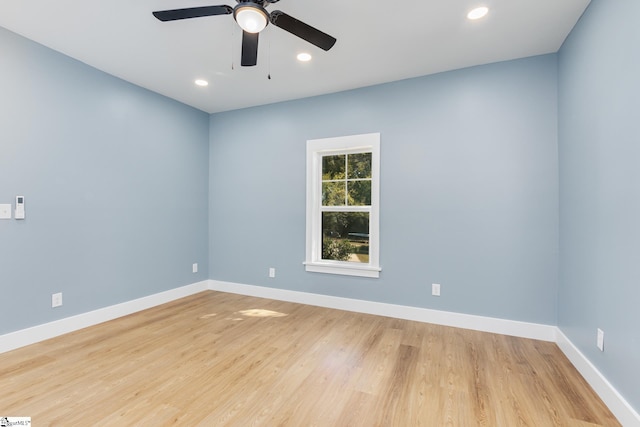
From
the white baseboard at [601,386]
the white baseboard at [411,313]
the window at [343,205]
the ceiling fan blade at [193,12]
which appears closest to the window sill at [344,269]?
the window at [343,205]

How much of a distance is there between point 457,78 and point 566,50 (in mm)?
891

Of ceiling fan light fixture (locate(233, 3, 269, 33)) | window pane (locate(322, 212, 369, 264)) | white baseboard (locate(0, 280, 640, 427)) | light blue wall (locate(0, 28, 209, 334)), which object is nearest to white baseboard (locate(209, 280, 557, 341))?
white baseboard (locate(0, 280, 640, 427))

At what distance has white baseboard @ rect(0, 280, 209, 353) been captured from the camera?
8.31 ft

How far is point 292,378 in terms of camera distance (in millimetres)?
2137

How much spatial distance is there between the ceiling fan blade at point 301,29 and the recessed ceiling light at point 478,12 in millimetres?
1187

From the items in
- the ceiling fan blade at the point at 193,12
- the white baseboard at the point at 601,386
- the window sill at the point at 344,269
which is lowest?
the white baseboard at the point at 601,386

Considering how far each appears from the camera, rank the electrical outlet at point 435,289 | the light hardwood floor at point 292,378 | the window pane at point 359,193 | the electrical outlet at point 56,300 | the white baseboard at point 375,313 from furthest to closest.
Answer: the window pane at point 359,193 → the electrical outlet at point 435,289 → the electrical outlet at point 56,300 → the white baseboard at point 375,313 → the light hardwood floor at point 292,378

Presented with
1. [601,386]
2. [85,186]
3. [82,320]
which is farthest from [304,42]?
[82,320]

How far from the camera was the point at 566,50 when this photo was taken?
2543 mm

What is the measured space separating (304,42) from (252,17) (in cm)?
99

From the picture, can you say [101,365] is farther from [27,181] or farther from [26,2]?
[26,2]

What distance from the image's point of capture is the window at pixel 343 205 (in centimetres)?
353

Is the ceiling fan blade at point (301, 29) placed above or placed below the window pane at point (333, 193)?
above

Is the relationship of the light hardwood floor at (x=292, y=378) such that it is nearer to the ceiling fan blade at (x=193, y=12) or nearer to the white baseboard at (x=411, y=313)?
the white baseboard at (x=411, y=313)
